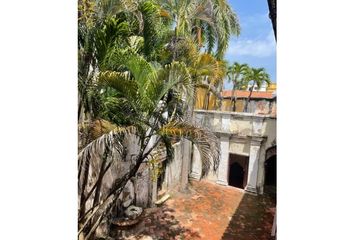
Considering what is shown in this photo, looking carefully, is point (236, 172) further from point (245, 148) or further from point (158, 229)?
point (158, 229)

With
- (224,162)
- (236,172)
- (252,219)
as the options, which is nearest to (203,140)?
(252,219)

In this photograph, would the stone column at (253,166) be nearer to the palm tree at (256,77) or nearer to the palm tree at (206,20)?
the palm tree at (206,20)

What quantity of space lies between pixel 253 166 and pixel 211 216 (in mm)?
3887

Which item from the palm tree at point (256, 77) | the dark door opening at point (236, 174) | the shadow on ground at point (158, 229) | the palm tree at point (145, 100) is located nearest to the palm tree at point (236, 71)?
the palm tree at point (256, 77)

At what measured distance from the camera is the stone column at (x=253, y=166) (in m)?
12.6

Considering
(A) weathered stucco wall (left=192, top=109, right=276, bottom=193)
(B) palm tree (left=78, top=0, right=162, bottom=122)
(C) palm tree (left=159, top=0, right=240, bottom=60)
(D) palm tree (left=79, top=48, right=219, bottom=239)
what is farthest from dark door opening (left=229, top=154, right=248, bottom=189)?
(D) palm tree (left=79, top=48, right=219, bottom=239)

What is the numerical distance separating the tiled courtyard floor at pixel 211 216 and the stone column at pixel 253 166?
1.54 feet

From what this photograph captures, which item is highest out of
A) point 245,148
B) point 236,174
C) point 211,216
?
point 245,148

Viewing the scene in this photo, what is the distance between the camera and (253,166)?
12.7 metres
